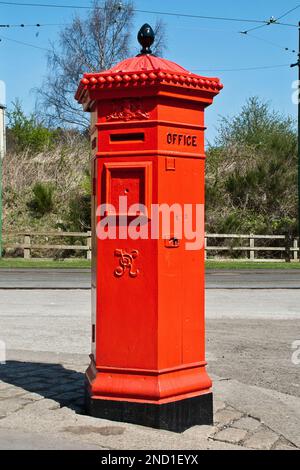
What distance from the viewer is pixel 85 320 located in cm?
952

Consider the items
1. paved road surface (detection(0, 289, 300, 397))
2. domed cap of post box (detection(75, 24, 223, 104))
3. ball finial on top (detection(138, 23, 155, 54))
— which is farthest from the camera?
paved road surface (detection(0, 289, 300, 397))

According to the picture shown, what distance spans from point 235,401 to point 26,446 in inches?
74.3

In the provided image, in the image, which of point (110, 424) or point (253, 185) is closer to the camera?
point (110, 424)

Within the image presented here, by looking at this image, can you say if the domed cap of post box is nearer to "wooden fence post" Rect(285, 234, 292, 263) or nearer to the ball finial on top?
the ball finial on top

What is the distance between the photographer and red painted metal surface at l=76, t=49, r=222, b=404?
4262 mm

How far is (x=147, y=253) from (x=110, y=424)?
45.3 inches

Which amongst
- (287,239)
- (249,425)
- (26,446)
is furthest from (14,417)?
(287,239)

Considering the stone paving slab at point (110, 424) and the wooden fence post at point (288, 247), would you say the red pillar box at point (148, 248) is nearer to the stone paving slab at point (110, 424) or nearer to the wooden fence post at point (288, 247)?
the stone paving slab at point (110, 424)

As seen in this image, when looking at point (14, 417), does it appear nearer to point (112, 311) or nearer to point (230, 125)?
point (112, 311)

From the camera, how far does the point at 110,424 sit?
13.9ft

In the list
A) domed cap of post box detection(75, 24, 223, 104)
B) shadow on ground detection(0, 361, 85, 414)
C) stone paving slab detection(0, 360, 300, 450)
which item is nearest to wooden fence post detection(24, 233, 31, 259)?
shadow on ground detection(0, 361, 85, 414)

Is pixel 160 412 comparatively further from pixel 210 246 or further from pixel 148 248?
pixel 210 246

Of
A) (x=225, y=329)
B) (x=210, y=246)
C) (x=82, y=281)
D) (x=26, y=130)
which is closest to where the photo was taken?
(x=225, y=329)

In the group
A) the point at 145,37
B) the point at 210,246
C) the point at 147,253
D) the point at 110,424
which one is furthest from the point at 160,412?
the point at 210,246
